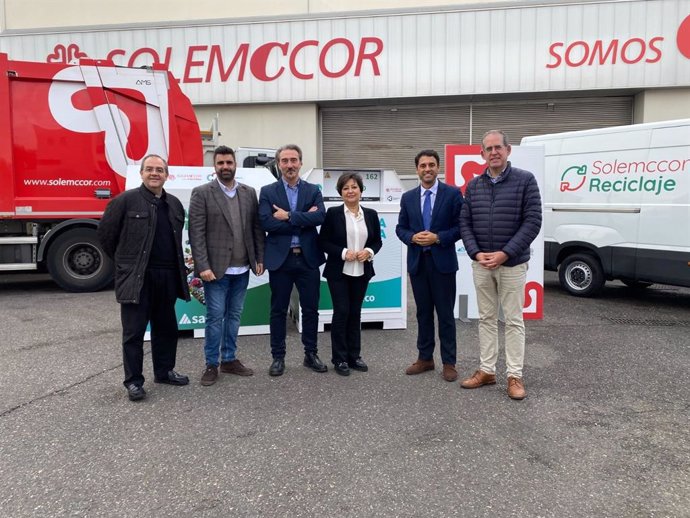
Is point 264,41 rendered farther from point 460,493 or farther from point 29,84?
point 460,493

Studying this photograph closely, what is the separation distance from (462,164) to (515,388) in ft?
9.74

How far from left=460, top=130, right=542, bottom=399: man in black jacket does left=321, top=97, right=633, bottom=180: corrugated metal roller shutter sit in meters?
8.98

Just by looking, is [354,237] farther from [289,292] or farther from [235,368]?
[235,368]

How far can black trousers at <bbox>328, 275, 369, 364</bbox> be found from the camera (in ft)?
14.0

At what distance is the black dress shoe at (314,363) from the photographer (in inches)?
171

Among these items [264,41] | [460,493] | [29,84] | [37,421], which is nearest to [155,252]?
[37,421]

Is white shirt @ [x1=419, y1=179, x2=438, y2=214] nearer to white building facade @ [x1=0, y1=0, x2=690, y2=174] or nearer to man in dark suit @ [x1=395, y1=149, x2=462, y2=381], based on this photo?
man in dark suit @ [x1=395, y1=149, x2=462, y2=381]

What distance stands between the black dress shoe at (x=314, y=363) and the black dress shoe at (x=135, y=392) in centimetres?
137

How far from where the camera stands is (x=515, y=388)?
3771mm

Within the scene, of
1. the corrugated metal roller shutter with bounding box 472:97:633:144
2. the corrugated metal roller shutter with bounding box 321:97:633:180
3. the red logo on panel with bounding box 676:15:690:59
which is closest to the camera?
the red logo on panel with bounding box 676:15:690:59

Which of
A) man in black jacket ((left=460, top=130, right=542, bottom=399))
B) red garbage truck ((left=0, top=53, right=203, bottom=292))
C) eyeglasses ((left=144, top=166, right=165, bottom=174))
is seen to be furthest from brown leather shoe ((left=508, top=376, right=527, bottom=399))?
red garbage truck ((left=0, top=53, right=203, bottom=292))

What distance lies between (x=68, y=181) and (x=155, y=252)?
4.75 meters

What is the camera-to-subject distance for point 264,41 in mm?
11977

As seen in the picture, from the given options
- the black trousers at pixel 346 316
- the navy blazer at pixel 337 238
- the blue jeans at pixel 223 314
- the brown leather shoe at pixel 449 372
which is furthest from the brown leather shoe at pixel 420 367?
the blue jeans at pixel 223 314
